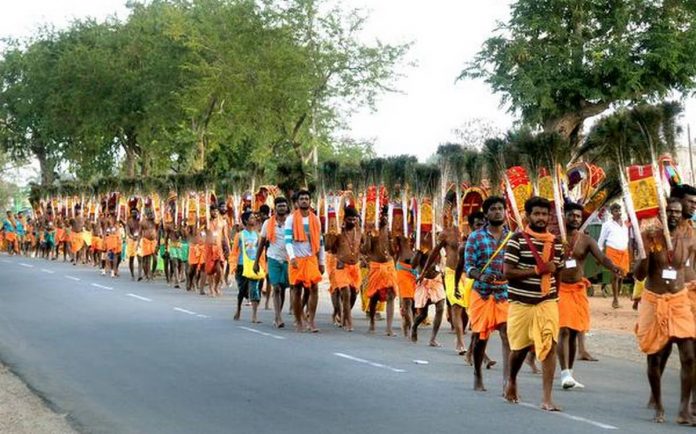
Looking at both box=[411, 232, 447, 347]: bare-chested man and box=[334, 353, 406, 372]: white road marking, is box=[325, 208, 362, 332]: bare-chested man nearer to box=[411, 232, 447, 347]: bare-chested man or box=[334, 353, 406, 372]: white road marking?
box=[411, 232, 447, 347]: bare-chested man

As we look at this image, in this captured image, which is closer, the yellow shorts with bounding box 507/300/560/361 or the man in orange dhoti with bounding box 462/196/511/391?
the yellow shorts with bounding box 507/300/560/361

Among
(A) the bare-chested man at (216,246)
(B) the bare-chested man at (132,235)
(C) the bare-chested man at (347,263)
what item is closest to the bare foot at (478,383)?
(C) the bare-chested man at (347,263)

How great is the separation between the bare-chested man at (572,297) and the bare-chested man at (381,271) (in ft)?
16.6

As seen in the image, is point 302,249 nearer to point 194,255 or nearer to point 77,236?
point 194,255

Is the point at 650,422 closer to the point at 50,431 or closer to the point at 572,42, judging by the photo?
the point at 50,431

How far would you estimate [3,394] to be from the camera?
11430mm

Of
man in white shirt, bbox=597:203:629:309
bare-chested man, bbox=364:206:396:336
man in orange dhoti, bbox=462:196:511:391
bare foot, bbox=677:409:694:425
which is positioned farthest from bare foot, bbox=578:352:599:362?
man in white shirt, bbox=597:203:629:309

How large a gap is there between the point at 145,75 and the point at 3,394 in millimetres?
36392

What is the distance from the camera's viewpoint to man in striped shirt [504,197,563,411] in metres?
9.88

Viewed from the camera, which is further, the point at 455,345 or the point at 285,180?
the point at 285,180

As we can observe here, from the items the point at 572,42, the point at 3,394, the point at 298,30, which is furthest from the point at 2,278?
the point at 3,394

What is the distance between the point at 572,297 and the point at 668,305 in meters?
2.92

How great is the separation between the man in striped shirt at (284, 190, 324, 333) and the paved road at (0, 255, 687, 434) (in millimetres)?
675

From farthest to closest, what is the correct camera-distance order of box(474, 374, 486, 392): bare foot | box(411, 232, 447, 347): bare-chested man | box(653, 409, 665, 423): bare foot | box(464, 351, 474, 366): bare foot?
box(411, 232, 447, 347): bare-chested man, box(464, 351, 474, 366): bare foot, box(474, 374, 486, 392): bare foot, box(653, 409, 665, 423): bare foot
